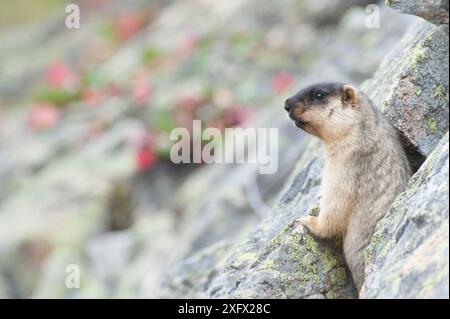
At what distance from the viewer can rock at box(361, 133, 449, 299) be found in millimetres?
5125

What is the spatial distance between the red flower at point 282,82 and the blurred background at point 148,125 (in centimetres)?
3

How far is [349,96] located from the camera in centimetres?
782

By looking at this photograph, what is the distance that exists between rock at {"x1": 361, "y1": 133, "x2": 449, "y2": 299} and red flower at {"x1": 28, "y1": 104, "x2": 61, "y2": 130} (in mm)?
13851

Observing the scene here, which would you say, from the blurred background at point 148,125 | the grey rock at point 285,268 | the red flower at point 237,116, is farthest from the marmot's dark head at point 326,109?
the red flower at point 237,116

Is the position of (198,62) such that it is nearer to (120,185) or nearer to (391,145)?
(120,185)

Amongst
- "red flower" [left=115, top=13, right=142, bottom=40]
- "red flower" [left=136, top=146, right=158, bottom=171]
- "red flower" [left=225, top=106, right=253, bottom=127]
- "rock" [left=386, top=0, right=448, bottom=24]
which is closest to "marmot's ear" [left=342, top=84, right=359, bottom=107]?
"rock" [left=386, top=0, right=448, bottom=24]

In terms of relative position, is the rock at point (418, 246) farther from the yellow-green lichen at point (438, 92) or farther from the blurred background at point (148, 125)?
the blurred background at point (148, 125)

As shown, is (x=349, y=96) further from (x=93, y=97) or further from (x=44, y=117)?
(x=44, y=117)

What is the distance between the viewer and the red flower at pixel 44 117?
19500 mm

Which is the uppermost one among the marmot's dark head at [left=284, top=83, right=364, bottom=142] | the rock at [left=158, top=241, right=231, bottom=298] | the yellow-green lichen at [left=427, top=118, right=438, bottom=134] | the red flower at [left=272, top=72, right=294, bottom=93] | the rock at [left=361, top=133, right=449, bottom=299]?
the red flower at [left=272, top=72, right=294, bottom=93]

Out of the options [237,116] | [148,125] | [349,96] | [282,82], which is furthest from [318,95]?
[282,82]

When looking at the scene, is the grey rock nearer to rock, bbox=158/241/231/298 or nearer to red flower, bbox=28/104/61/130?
rock, bbox=158/241/231/298

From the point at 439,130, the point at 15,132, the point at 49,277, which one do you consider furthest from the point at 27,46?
the point at 439,130

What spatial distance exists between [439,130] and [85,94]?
13669 mm
